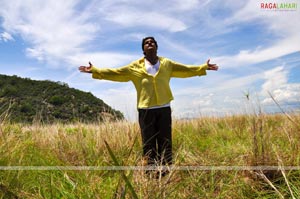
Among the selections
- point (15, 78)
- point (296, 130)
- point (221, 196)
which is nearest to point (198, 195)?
point (221, 196)

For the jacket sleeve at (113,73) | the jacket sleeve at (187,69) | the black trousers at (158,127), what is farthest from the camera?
the jacket sleeve at (187,69)

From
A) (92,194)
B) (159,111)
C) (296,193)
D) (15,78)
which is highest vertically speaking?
(15,78)

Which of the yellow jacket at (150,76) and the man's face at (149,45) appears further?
the man's face at (149,45)

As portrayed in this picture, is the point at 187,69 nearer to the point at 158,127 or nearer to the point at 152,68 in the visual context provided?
the point at 152,68

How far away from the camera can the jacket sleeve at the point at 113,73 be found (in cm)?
482

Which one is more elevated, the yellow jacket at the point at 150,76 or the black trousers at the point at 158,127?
the yellow jacket at the point at 150,76

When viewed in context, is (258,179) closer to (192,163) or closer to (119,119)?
(192,163)

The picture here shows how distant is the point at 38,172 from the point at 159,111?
1804 millimetres

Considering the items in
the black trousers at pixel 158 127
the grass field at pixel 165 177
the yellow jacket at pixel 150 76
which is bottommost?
the grass field at pixel 165 177

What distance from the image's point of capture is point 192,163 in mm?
3311

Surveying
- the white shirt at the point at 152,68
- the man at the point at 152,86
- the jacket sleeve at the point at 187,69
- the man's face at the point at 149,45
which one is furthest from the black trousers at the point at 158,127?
the man's face at the point at 149,45

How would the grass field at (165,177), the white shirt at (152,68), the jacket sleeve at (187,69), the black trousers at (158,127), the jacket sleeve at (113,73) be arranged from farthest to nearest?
the jacket sleeve at (187,69) < the jacket sleeve at (113,73) < the white shirt at (152,68) < the black trousers at (158,127) < the grass field at (165,177)

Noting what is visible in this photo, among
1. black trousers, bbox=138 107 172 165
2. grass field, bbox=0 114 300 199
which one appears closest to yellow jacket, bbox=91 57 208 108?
black trousers, bbox=138 107 172 165

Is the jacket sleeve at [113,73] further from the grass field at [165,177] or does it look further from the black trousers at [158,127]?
the grass field at [165,177]
